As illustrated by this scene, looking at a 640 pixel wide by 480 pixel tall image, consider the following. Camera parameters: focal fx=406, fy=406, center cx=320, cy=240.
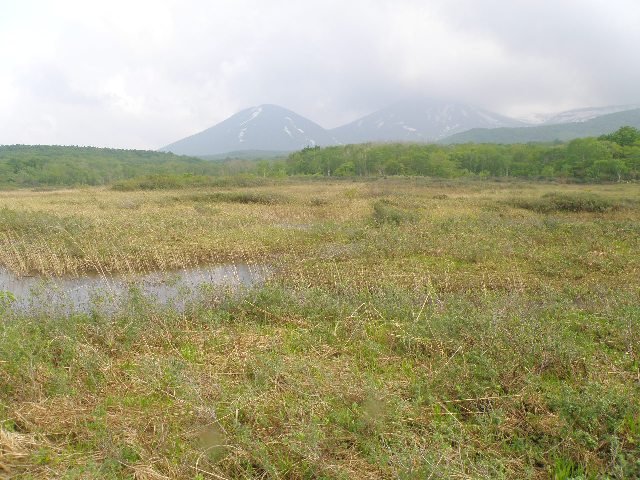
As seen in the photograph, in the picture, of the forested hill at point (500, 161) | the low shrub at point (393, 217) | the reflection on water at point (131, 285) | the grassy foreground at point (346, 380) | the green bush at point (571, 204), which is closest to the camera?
the grassy foreground at point (346, 380)

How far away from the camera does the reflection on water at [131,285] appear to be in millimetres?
9070

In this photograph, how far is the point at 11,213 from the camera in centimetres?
1942

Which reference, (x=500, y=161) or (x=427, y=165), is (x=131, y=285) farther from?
(x=500, y=161)

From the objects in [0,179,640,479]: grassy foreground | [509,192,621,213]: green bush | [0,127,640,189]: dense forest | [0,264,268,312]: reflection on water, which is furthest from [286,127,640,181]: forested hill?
[0,264,268,312]: reflection on water

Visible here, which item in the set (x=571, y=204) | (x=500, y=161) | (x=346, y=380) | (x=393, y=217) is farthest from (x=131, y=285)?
(x=500, y=161)


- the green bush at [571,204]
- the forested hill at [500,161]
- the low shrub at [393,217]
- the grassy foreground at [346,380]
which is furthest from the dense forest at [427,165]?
the grassy foreground at [346,380]

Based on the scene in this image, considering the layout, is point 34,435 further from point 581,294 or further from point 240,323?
point 581,294

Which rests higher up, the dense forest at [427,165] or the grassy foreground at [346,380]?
the dense forest at [427,165]

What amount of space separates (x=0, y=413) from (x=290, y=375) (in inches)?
134

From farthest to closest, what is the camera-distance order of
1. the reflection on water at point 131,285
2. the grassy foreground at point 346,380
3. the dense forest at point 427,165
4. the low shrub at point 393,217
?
the dense forest at point 427,165 → the low shrub at point 393,217 → the reflection on water at point 131,285 → the grassy foreground at point 346,380

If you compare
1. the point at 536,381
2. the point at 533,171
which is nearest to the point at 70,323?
the point at 536,381

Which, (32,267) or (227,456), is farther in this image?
(32,267)

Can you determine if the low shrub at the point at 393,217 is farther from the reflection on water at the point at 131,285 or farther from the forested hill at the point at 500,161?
the forested hill at the point at 500,161

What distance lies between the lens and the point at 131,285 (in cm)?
983
